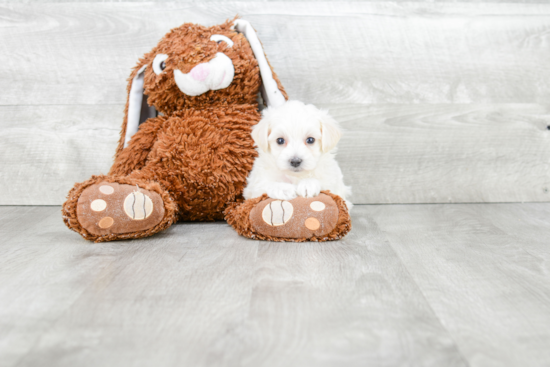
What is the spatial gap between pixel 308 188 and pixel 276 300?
394mm

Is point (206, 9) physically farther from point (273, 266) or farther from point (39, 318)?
point (39, 318)

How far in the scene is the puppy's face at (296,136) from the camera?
1099 mm

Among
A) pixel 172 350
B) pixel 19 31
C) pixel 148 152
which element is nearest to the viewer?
pixel 172 350

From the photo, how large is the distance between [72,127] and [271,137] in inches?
30.7

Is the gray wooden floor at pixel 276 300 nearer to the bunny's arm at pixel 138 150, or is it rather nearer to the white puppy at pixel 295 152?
the white puppy at pixel 295 152

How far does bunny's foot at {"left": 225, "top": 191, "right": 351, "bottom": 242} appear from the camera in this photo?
1.06 meters

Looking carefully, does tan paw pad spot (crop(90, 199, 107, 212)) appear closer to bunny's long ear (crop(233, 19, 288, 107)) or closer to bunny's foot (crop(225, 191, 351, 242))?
bunny's foot (crop(225, 191, 351, 242))

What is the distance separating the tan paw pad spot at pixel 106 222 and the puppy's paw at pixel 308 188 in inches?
17.5

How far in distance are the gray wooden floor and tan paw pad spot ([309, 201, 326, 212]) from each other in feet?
0.28

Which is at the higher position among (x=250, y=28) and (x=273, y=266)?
(x=250, y=28)

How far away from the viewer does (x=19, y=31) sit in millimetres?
1490

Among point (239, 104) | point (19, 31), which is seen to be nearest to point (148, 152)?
point (239, 104)

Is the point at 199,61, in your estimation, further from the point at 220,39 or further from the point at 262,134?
the point at 262,134

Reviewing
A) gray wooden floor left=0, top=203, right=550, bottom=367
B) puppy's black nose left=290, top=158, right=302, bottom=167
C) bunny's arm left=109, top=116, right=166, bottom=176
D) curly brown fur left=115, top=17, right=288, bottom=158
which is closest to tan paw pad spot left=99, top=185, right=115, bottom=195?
gray wooden floor left=0, top=203, right=550, bottom=367
